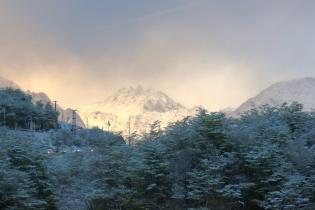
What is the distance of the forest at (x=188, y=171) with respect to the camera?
17.6 m

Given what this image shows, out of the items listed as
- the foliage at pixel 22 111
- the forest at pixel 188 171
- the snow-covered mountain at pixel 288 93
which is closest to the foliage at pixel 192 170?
the forest at pixel 188 171

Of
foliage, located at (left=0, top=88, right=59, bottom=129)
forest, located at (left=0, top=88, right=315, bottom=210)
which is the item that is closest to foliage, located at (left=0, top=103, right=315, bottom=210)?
forest, located at (left=0, top=88, right=315, bottom=210)

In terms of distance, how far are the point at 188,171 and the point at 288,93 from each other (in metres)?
27.2

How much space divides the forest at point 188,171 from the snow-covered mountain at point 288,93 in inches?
640

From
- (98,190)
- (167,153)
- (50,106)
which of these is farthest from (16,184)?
(50,106)

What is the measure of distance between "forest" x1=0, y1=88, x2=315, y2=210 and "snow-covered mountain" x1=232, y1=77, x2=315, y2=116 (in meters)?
16.2

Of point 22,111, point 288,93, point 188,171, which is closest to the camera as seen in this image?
point 188,171

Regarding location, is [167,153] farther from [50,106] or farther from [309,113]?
[50,106]

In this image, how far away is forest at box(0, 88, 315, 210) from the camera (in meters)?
17.6

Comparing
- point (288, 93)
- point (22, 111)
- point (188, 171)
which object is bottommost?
point (188, 171)

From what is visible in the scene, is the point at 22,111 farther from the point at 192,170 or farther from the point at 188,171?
the point at 192,170

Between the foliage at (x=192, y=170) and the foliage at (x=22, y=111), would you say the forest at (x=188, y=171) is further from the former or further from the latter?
the foliage at (x=22, y=111)

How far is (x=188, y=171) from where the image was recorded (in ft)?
63.1

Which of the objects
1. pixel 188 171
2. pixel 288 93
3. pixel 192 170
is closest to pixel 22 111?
pixel 288 93
